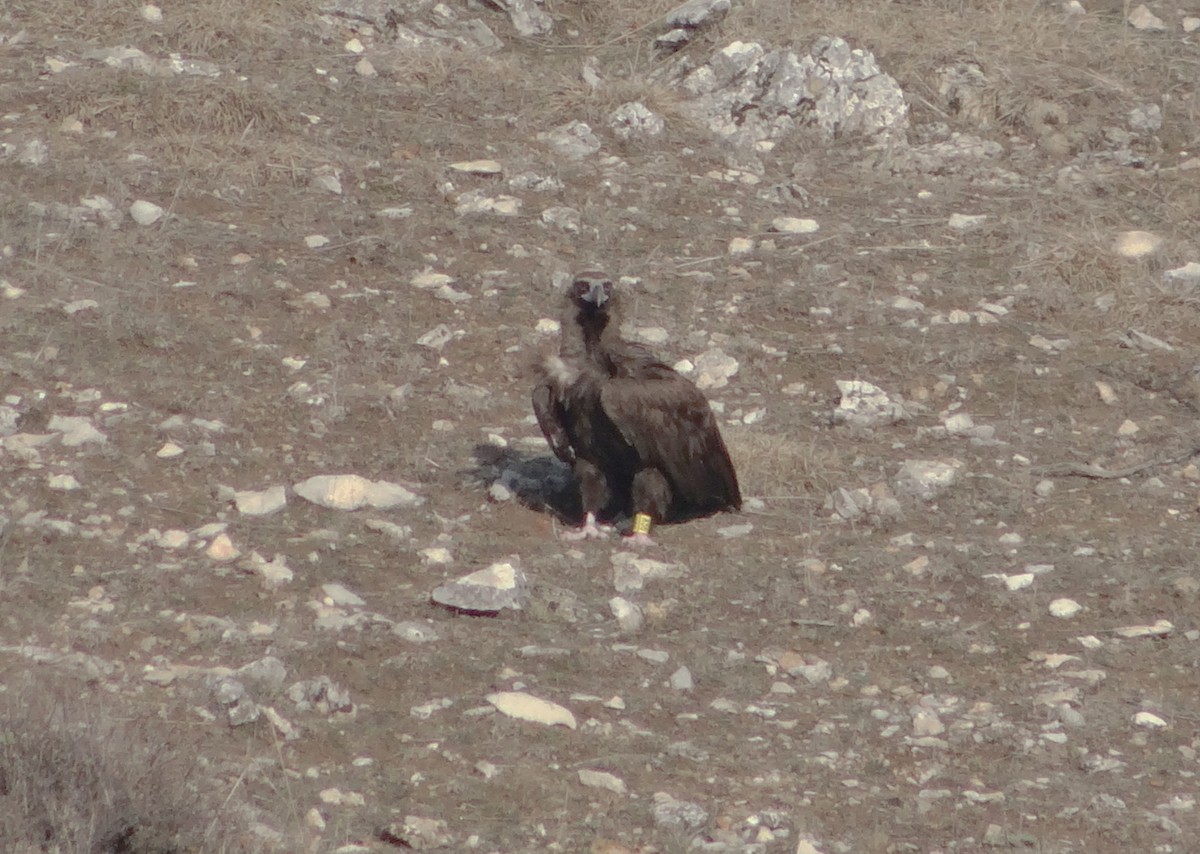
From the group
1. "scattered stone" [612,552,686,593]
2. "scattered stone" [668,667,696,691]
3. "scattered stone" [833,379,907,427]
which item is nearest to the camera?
"scattered stone" [668,667,696,691]

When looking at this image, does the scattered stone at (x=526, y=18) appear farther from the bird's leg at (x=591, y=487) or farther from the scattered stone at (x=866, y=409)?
the bird's leg at (x=591, y=487)

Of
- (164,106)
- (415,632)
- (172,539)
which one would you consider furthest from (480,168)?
(415,632)

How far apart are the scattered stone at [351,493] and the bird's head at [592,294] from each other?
3.45ft

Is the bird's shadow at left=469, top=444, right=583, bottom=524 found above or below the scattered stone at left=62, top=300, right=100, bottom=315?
below

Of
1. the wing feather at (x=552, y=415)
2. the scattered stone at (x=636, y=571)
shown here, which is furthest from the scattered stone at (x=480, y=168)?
the scattered stone at (x=636, y=571)

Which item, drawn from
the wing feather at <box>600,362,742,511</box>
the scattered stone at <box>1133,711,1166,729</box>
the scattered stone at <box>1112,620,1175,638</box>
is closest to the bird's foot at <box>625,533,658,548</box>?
the wing feather at <box>600,362,742,511</box>

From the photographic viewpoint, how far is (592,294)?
6.89m

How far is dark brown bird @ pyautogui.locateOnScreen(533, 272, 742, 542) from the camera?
267 inches

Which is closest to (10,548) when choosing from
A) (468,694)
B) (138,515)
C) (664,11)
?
(138,515)

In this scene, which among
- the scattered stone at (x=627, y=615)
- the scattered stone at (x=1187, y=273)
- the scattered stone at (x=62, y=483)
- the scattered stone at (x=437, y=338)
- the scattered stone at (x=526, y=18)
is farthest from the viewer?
the scattered stone at (x=526, y=18)

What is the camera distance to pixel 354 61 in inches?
418

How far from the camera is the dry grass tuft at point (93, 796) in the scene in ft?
12.6

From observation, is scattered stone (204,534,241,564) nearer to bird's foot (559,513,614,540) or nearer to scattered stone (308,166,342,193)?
bird's foot (559,513,614,540)

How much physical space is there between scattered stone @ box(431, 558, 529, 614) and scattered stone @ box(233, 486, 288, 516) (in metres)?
0.90
